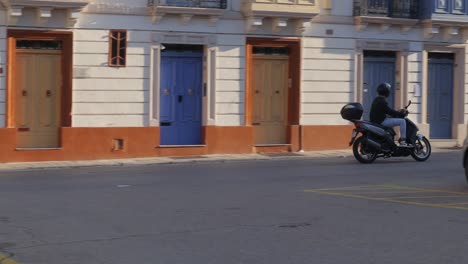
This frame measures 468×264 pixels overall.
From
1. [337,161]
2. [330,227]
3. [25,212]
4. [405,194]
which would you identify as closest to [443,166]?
[337,161]

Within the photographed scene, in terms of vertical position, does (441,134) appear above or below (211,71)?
below

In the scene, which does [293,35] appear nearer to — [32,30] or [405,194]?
[32,30]

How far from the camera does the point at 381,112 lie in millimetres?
18078

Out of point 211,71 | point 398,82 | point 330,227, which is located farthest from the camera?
point 398,82

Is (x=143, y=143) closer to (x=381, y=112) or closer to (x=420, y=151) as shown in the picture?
(x=381, y=112)

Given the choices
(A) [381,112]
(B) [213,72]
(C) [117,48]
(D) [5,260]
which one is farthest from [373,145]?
(D) [5,260]

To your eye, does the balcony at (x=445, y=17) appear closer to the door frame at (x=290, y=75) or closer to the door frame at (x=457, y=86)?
the door frame at (x=457, y=86)

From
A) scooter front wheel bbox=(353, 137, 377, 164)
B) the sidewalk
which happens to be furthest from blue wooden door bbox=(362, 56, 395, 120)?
scooter front wheel bbox=(353, 137, 377, 164)

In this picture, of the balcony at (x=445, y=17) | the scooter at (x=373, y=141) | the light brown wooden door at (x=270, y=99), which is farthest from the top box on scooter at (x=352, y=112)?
the balcony at (x=445, y=17)

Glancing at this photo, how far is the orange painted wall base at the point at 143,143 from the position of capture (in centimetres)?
1888

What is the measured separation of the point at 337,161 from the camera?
18.8m

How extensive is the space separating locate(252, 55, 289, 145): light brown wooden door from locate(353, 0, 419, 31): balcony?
247 centimetres

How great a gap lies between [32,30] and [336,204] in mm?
10758

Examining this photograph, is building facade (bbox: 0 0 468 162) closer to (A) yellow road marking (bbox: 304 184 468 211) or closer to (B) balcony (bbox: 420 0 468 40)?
(B) balcony (bbox: 420 0 468 40)
